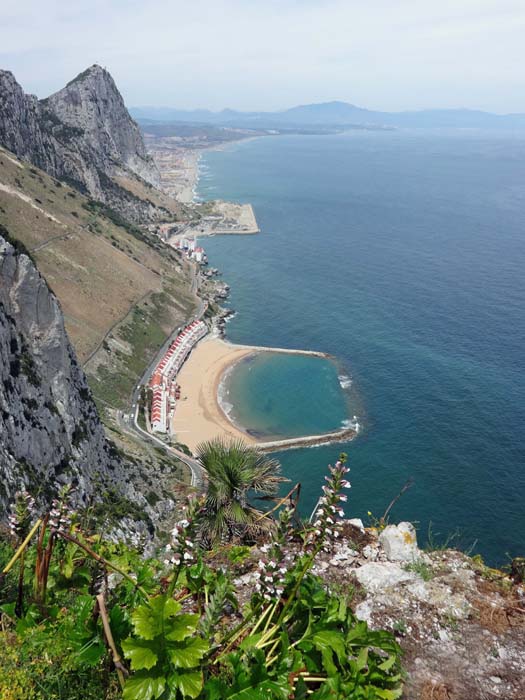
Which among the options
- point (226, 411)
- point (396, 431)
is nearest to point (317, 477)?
point (396, 431)

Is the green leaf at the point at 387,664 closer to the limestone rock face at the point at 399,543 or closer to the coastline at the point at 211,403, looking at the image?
the limestone rock face at the point at 399,543

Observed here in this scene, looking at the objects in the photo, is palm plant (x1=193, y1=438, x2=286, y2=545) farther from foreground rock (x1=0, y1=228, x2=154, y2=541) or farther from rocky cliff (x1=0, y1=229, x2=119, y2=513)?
rocky cliff (x1=0, y1=229, x2=119, y2=513)

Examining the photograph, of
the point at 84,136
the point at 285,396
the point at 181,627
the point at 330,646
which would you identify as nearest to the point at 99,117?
the point at 84,136

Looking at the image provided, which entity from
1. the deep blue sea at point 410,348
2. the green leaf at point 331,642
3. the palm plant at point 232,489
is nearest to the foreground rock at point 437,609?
the deep blue sea at point 410,348

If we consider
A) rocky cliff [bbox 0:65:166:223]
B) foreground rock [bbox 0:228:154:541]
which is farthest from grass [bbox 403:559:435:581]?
rocky cliff [bbox 0:65:166:223]

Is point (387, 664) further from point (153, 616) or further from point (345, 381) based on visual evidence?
point (345, 381)
